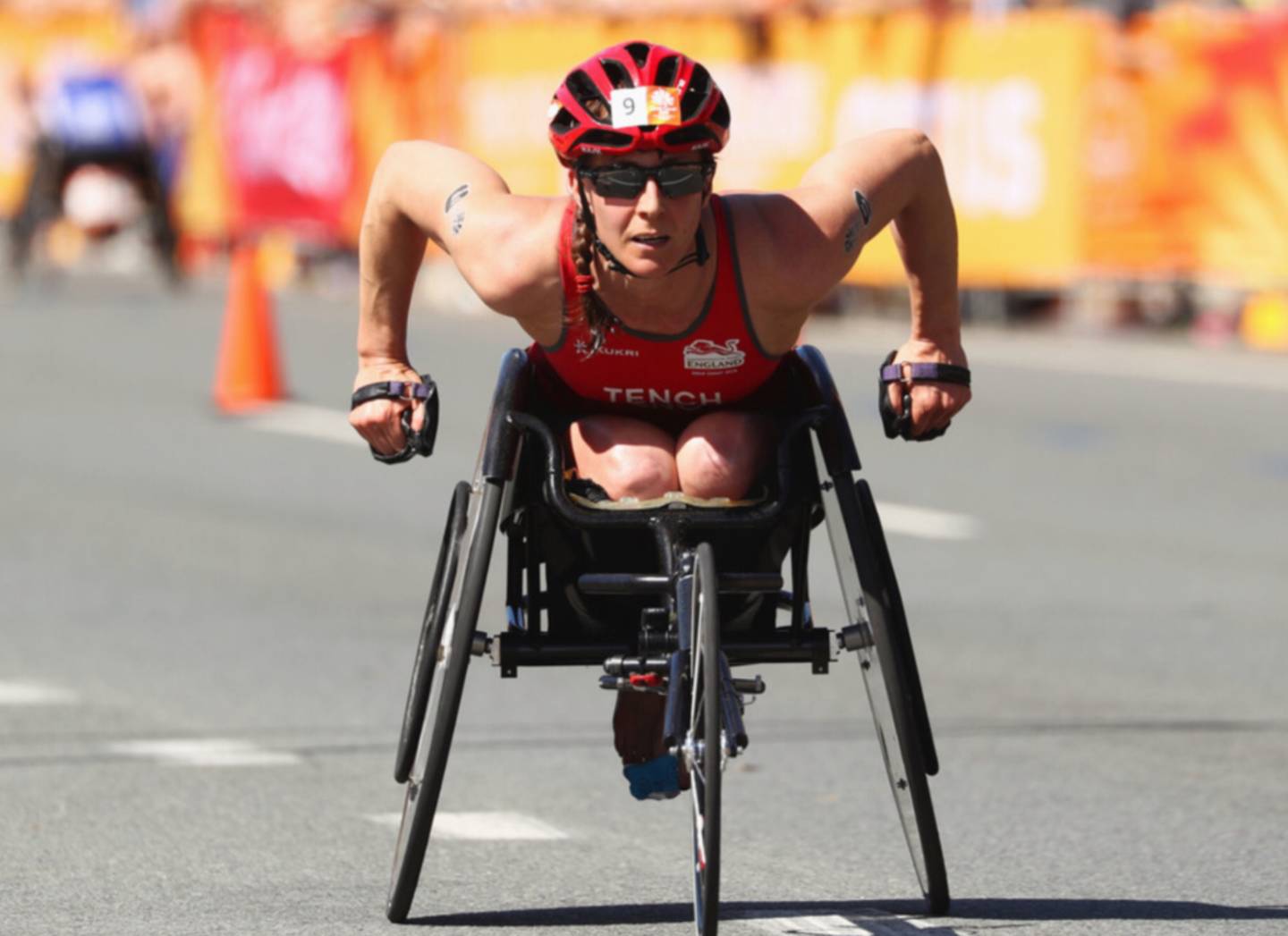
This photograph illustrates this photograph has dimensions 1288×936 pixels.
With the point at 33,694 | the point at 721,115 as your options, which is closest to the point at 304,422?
the point at 33,694

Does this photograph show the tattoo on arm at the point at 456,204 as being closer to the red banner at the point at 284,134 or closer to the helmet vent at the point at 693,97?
the helmet vent at the point at 693,97

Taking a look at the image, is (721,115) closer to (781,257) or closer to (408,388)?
(781,257)

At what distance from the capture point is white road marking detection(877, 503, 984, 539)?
12.4m

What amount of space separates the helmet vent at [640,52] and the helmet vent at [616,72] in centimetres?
3

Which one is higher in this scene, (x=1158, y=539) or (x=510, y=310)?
(x=510, y=310)

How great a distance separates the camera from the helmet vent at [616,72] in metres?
5.36

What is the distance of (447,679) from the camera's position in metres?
5.58

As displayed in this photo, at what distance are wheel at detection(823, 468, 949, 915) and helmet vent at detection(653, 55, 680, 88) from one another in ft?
2.72

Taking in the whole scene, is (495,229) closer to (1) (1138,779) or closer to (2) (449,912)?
(2) (449,912)

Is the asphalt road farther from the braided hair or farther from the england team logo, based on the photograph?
the braided hair

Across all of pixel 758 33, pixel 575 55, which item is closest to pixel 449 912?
pixel 758 33

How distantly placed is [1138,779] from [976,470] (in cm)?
697

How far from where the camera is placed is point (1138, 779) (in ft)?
24.8

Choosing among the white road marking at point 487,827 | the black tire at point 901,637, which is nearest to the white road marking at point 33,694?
the white road marking at point 487,827
